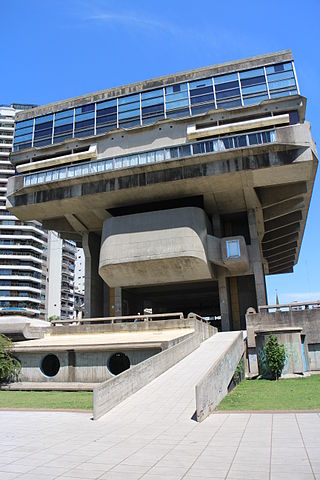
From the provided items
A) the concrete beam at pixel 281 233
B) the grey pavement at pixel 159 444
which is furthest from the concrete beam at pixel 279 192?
the grey pavement at pixel 159 444

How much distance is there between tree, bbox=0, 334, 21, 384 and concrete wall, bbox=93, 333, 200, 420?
30.5 ft

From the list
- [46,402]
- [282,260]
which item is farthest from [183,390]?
[282,260]

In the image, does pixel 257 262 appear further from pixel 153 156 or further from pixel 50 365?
pixel 50 365

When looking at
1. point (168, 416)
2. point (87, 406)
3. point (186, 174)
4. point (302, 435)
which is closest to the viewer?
point (302, 435)

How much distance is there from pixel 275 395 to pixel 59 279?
73712mm

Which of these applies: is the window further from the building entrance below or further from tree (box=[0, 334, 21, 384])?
tree (box=[0, 334, 21, 384])

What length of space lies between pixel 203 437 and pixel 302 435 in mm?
1917

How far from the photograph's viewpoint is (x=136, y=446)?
7379 millimetres

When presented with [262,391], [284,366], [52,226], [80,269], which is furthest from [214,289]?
[80,269]

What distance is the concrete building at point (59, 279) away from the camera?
80688 millimetres

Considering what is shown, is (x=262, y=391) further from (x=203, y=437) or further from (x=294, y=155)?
(x=294, y=155)

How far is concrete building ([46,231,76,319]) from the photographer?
80.7 meters

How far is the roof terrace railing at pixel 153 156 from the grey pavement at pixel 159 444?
23371 mm

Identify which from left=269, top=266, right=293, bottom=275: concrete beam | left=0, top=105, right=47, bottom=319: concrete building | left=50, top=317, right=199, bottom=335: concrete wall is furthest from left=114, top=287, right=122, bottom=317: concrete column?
left=269, top=266, right=293, bottom=275: concrete beam
